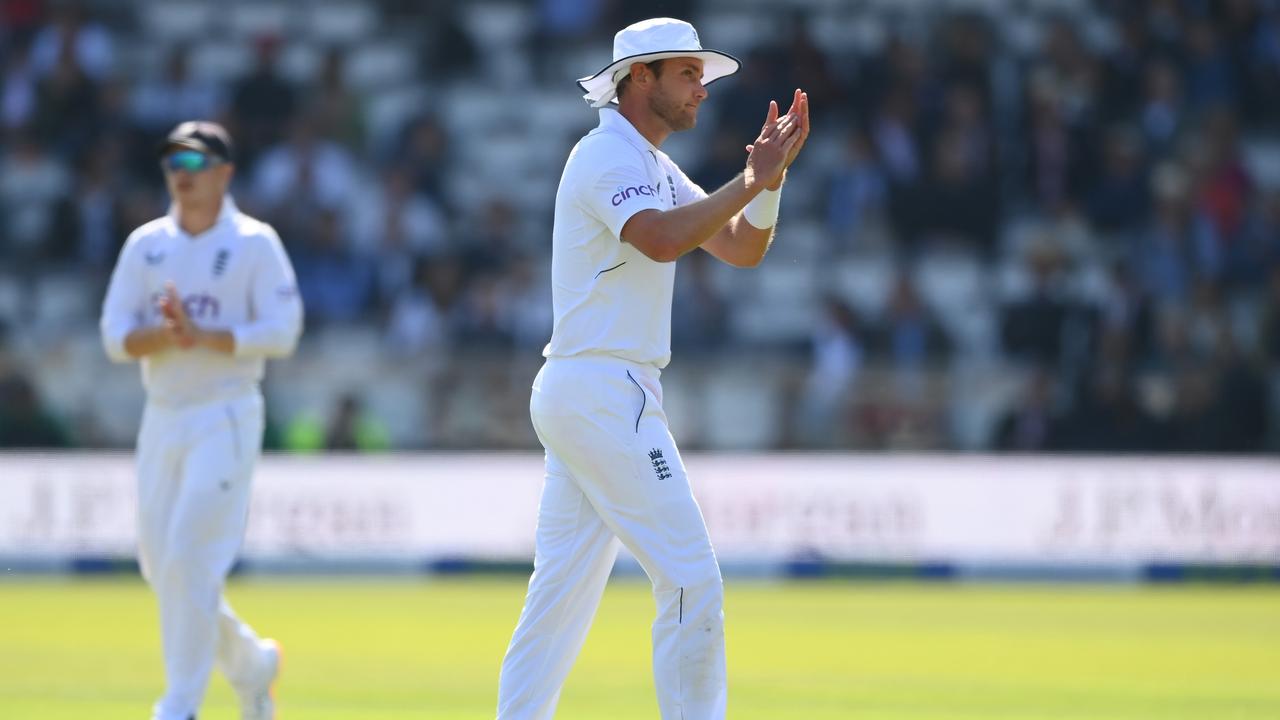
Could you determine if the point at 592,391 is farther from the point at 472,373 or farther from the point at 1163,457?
the point at 1163,457

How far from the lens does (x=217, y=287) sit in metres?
8.29

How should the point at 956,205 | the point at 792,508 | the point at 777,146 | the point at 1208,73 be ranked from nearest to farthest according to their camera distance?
the point at 777,146
the point at 792,508
the point at 956,205
the point at 1208,73

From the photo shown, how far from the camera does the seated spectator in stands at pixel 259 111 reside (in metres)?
21.0

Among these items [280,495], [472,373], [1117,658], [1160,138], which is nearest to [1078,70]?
[1160,138]

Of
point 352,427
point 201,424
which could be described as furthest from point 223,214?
point 352,427

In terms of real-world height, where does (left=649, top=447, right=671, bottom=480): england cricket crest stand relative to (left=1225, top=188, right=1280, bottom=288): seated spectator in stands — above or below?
below

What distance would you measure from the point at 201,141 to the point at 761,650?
5265mm

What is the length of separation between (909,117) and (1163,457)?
5432 millimetres

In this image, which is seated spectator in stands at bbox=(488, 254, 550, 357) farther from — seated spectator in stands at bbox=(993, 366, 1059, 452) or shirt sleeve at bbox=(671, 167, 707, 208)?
shirt sleeve at bbox=(671, 167, 707, 208)

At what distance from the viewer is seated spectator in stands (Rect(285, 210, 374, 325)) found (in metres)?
19.2

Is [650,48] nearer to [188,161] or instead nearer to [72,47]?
[188,161]

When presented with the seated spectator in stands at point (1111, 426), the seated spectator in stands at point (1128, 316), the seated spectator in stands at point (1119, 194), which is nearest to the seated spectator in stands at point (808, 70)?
the seated spectator in stands at point (1119, 194)

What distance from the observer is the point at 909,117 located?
21.1 metres

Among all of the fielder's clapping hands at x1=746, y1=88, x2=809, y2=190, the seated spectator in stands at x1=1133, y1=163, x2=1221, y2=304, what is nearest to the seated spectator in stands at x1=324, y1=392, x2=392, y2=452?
the seated spectator in stands at x1=1133, y1=163, x2=1221, y2=304
